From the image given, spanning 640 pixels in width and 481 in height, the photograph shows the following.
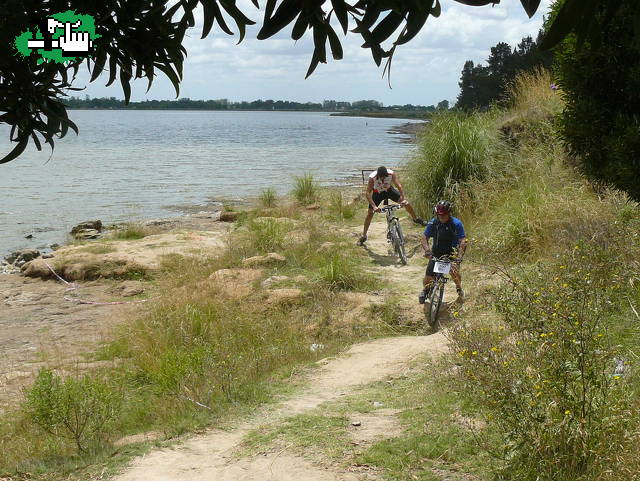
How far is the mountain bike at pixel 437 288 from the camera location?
8.74m

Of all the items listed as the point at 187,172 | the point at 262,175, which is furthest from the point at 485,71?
Result: the point at 187,172

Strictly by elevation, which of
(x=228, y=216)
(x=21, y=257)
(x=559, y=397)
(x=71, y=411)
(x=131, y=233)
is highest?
(x=559, y=397)

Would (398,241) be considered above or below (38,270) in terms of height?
above

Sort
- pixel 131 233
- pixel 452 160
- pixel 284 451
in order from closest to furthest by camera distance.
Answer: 1. pixel 284 451
2. pixel 452 160
3. pixel 131 233

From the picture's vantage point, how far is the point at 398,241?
11.9m

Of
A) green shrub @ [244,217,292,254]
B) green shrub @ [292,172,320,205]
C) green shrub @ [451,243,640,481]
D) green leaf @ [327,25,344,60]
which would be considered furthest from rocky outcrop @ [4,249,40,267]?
green leaf @ [327,25,344,60]

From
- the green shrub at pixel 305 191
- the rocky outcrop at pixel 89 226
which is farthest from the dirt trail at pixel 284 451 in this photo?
the rocky outcrop at pixel 89 226

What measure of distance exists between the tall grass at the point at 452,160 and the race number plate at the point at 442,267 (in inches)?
214

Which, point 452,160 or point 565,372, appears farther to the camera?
point 452,160

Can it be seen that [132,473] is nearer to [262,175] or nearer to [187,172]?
[262,175]

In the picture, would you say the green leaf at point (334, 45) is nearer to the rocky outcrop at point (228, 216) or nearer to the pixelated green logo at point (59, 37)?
the pixelated green logo at point (59, 37)

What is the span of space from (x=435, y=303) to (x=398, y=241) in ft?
9.83

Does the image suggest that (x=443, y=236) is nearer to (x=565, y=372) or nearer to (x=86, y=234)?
(x=565, y=372)

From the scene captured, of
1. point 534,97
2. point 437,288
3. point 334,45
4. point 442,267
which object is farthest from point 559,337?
point 534,97
